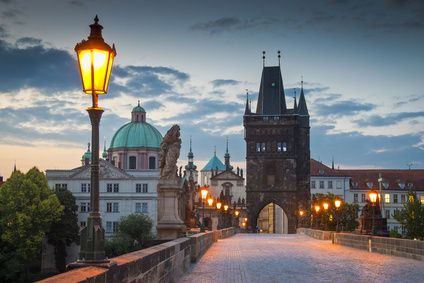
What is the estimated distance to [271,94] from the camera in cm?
11456

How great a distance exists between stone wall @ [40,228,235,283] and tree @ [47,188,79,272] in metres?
64.4

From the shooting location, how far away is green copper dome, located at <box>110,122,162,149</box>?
11038 centimetres

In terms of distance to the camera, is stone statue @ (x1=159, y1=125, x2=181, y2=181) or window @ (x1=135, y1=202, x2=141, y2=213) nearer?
stone statue @ (x1=159, y1=125, x2=181, y2=181)

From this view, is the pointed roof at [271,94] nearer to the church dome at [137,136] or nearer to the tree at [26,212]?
the church dome at [137,136]

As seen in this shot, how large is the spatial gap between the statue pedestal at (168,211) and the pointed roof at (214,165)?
160 metres

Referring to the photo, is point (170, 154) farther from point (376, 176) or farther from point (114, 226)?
point (376, 176)

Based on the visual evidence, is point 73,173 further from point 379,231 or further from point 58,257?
point 379,231

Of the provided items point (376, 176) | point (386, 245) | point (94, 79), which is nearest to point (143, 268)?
point (94, 79)

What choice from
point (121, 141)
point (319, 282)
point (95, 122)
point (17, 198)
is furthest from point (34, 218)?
point (95, 122)

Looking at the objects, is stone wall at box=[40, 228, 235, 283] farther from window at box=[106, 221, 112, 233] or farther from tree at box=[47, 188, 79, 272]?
window at box=[106, 221, 112, 233]

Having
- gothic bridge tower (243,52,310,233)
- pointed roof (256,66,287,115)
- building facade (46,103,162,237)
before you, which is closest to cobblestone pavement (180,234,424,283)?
building facade (46,103,162,237)

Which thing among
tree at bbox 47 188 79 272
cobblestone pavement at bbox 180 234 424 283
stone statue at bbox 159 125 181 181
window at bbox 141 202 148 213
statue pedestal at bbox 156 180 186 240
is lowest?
tree at bbox 47 188 79 272

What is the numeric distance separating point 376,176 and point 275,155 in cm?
2510

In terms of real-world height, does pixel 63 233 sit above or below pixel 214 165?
below
